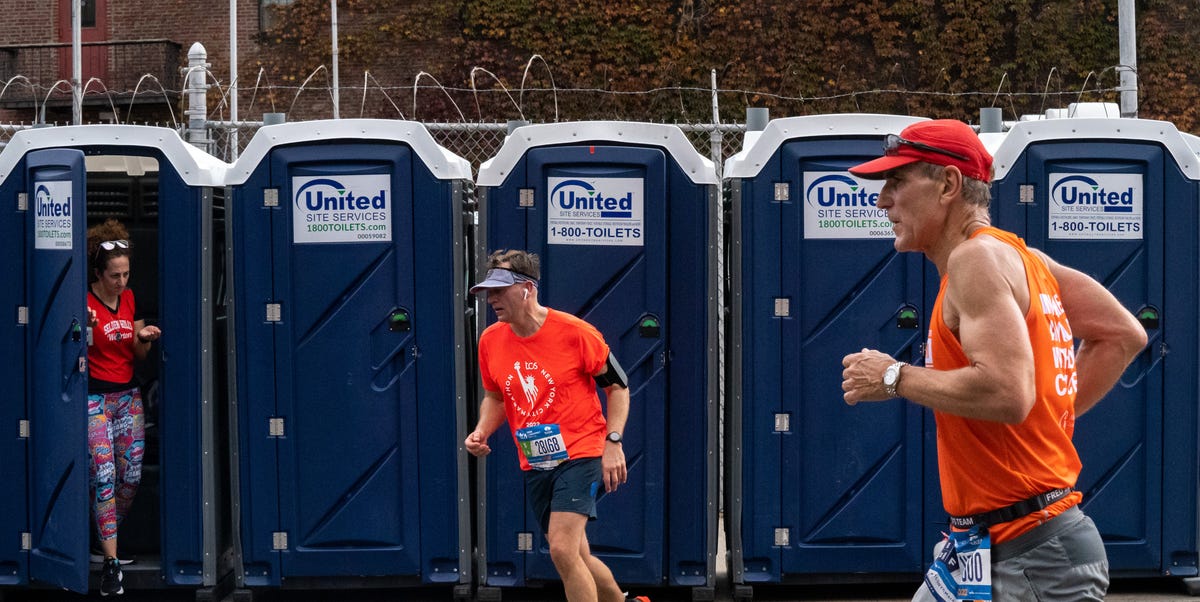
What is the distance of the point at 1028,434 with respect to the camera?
2.71 meters

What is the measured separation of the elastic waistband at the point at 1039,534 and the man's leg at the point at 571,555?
252 centimetres

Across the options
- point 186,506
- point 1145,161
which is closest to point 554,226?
point 186,506

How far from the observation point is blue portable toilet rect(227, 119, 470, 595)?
6.19 m

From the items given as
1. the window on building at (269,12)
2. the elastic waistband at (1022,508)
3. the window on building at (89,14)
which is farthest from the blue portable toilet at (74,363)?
the window on building at (89,14)

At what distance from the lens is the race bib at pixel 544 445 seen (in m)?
5.17

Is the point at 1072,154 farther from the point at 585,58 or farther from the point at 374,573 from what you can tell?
the point at 585,58

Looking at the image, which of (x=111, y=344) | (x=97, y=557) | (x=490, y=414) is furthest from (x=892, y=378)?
(x=97, y=557)

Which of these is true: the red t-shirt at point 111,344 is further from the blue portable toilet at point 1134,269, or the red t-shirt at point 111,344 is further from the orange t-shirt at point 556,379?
the blue portable toilet at point 1134,269

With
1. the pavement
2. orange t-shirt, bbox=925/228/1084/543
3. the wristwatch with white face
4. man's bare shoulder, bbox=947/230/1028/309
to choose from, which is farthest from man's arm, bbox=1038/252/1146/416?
the pavement

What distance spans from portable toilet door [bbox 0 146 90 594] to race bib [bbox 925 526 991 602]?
4.44 meters

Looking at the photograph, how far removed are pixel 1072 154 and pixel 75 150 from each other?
4.57 metres

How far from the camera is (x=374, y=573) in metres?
6.35

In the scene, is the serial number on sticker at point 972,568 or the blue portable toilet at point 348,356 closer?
the serial number on sticker at point 972,568

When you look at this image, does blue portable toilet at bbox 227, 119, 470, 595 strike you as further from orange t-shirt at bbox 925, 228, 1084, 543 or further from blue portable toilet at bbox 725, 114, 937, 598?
orange t-shirt at bbox 925, 228, 1084, 543
